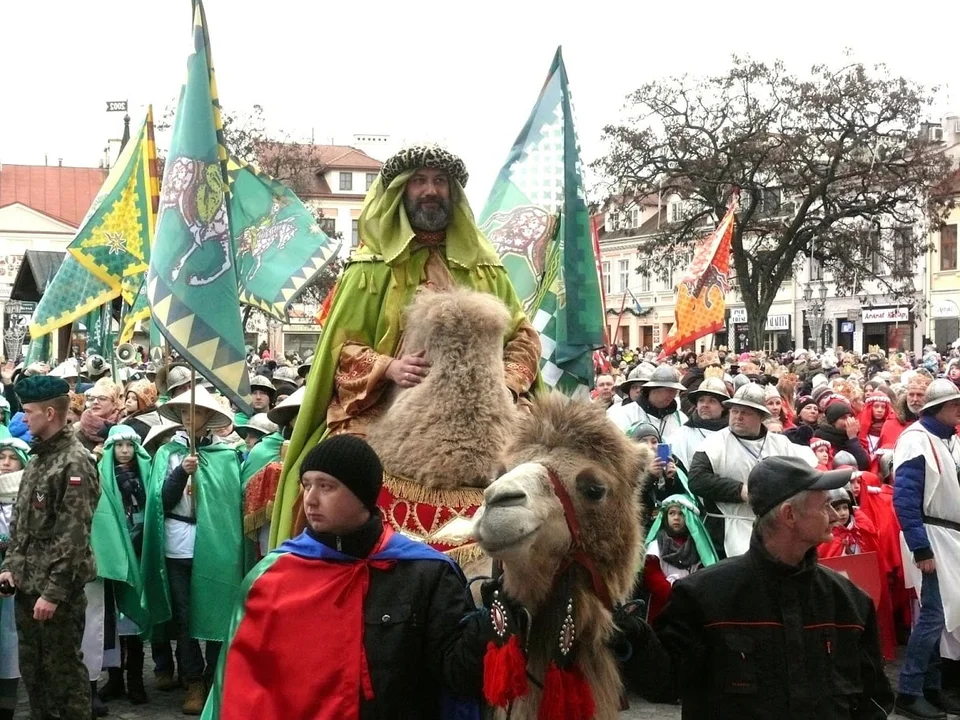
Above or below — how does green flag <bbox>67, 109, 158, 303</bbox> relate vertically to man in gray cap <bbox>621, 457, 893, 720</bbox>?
above

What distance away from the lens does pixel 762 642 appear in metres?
3.57

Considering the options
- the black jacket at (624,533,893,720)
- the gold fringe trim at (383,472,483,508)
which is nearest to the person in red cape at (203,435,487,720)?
the black jacket at (624,533,893,720)

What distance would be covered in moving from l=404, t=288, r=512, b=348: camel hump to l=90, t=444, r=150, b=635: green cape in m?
3.55

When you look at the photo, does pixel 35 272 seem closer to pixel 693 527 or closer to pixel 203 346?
pixel 693 527

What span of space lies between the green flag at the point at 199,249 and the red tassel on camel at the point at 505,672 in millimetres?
2910

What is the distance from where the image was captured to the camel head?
303 centimetres

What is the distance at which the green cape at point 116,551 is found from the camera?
744 cm

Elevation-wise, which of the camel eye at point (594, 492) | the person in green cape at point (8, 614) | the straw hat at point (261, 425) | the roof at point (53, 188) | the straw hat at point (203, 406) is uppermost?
the roof at point (53, 188)

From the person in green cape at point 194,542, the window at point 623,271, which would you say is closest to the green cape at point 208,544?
the person in green cape at point 194,542

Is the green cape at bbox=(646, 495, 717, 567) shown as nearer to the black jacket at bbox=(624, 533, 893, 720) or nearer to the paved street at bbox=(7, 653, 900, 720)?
the paved street at bbox=(7, 653, 900, 720)

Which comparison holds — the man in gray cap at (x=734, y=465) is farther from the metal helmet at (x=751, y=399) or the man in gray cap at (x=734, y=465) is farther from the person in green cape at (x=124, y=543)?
the person in green cape at (x=124, y=543)

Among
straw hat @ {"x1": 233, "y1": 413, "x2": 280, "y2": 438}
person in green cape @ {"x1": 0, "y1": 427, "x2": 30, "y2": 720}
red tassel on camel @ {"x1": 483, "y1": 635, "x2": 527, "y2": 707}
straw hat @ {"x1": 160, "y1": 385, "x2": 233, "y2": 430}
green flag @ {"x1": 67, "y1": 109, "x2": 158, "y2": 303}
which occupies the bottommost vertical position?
person in green cape @ {"x1": 0, "y1": 427, "x2": 30, "y2": 720}

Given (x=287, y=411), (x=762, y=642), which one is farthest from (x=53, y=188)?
(x=762, y=642)

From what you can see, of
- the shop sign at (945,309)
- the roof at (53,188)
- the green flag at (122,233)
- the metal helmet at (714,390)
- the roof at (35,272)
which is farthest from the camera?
the roof at (53,188)
